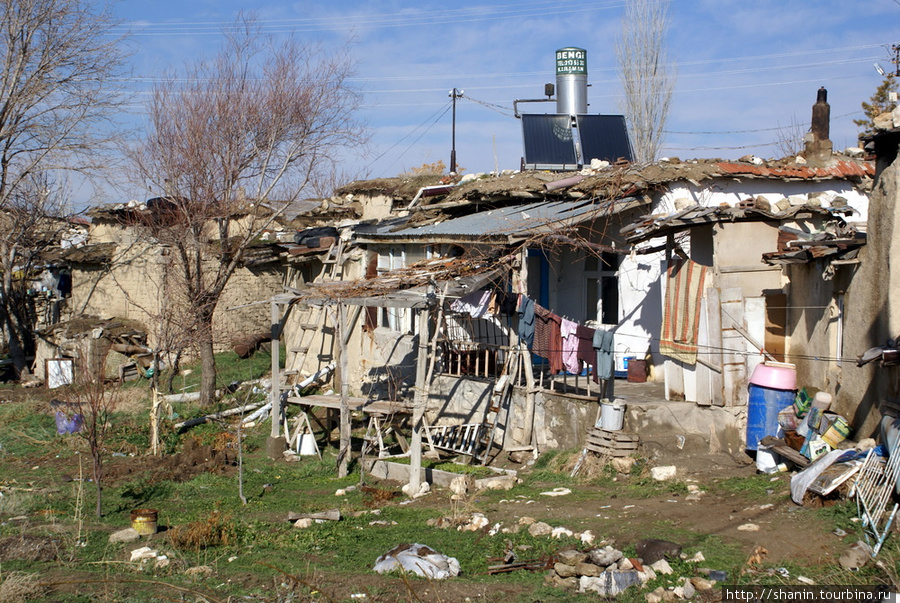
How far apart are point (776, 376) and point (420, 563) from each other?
487cm

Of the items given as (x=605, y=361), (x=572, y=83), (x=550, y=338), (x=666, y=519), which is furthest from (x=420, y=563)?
(x=572, y=83)

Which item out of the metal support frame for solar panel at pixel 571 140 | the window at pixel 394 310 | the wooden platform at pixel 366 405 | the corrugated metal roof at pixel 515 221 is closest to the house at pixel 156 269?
the window at pixel 394 310

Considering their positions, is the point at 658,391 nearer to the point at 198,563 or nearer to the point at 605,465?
the point at 605,465

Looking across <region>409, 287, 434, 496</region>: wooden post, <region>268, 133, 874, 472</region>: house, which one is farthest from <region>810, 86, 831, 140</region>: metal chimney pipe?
<region>409, 287, 434, 496</region>: wooden post

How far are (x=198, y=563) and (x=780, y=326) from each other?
7.45 metres

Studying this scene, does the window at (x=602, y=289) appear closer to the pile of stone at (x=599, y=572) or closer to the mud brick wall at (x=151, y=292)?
the pile of stone at (x=599, y=572)

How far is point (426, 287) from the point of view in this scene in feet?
34.0

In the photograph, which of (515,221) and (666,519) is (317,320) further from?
(666,519)

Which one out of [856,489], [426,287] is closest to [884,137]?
[856,489]

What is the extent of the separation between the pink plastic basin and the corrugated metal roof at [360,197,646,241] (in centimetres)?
322

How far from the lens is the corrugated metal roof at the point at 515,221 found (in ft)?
35.0

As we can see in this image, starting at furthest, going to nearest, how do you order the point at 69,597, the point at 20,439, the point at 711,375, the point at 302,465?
1. the point at 20,439
2. the point at 302,465
3. the point at 711,375
4. the point at 69,597

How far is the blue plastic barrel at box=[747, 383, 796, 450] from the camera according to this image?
346 inches

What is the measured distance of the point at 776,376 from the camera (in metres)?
8.77
